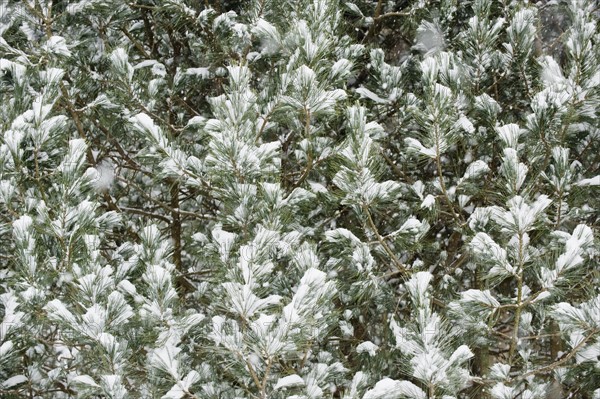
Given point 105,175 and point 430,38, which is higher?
point 430,38

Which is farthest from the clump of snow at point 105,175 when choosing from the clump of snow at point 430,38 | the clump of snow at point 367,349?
the clump of snow at point 430,38

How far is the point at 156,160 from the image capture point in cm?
228

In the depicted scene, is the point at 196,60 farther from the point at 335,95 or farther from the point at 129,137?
the point at 335,95

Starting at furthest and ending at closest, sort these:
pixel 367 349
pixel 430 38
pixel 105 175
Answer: pixel 105 175, pixel 430 38, pixel 367 349

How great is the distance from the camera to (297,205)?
216 cm

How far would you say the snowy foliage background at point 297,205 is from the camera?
1.80 m

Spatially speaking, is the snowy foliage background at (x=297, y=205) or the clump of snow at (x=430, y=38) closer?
the snowy foliage background at (x=297, y=205)

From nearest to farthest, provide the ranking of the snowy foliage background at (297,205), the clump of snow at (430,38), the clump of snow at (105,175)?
the snowy foliage background at (297,205) → the clump of snow at (430,38) → the clump of snow at (105,175)

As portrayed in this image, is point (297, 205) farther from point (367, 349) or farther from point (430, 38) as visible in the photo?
point (430, 38)

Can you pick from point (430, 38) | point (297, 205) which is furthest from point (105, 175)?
point (430, 38)

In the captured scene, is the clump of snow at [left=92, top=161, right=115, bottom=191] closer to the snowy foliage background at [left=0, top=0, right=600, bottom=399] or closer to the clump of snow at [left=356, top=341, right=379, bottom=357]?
the snowy foliage background at [left=0, top=0, right=600, bottom=399]

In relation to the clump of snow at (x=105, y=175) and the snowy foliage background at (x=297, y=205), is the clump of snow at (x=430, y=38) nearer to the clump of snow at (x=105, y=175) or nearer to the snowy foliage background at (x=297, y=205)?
the snowy foliage background at (x=297, y=205)

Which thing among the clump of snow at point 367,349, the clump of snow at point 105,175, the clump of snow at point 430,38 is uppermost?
the clump of snow at point 430,38

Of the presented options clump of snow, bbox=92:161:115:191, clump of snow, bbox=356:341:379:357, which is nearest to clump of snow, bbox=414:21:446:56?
clump of snow, bbox=356:341:379:357
